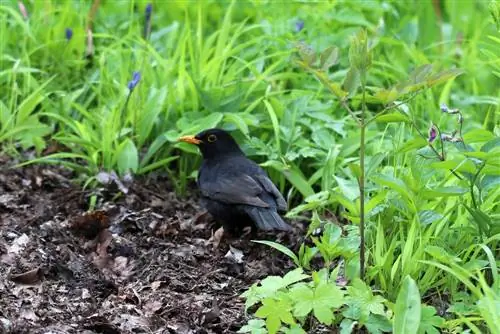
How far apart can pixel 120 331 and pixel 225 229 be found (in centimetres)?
133

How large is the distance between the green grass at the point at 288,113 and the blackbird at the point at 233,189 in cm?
12

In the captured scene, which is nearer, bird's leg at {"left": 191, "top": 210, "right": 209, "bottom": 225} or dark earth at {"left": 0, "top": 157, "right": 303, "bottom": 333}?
dark earth at {"left": 0, "top": 157, "right": 303, "bottom": 333}

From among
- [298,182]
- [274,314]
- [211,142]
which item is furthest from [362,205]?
[211,142]

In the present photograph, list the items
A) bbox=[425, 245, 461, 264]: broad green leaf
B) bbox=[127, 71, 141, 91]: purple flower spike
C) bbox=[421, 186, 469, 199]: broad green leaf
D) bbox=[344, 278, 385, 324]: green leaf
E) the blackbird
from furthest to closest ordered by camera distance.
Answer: bbox=[127, 71, 141, 91]: purple flower spike < the blackbird < bbox=[421, 186, 469, 199]: broad green leaf < bbox=[425, 245, 461, 264]: broad green leaf < bbox=[344, 278, 385, 324]: green leaf

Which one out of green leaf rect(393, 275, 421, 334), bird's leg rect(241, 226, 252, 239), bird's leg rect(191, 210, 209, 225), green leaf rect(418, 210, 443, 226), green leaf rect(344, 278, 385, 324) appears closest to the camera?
green leaf rect(393, 275, 421, 334)

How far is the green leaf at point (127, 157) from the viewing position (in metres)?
5.14

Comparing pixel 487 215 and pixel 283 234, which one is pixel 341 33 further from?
pixel 487 215

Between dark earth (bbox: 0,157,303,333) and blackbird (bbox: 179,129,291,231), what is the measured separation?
0.36 ft

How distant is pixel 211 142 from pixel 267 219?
676 millimetres

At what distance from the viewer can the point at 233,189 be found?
4891mm

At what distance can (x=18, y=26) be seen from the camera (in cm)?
591

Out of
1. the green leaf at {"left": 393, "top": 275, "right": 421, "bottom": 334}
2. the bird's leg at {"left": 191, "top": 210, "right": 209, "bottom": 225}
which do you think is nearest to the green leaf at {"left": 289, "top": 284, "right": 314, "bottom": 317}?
the green leaf at {"left": 393, "top": 275, "right": 421, "bottom": 334}

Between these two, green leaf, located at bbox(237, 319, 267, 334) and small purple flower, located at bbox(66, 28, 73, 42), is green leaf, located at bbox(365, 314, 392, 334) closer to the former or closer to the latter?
green leaf, located at bbox(237, 319, 267, 334)

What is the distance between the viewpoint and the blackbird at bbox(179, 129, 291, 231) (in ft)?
15.5
